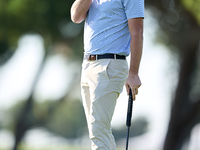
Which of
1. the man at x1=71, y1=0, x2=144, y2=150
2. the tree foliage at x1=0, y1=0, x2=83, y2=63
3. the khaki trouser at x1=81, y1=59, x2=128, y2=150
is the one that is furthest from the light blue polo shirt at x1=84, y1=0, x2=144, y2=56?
the tree foliage at x1=0, y1=0, x2=83, y2=63

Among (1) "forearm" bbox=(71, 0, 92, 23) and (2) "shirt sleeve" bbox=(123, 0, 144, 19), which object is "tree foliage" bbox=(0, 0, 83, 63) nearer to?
(1) "forearm" bbox=(71, 0, 92, 23)

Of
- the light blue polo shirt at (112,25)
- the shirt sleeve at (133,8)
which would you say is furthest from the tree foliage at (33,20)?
the shirt sleeve at (133,8)

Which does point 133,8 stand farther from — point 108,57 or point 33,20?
point 33,20

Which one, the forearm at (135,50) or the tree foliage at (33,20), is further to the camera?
the tree foliage at (33,20)

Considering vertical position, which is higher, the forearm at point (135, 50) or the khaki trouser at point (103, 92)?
the forearm at point (135, 50)

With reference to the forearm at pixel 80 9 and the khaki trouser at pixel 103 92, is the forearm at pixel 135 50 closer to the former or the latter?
the khaki trouser at pixel 103 92

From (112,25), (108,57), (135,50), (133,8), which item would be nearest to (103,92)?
(108,57)

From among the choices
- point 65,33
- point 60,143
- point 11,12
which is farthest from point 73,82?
point 60,143

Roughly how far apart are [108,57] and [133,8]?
0.43m

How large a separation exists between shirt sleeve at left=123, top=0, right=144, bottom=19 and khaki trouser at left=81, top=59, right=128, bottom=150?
0.37m

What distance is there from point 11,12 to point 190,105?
18.8ft

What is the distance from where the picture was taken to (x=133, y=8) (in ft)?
12.5

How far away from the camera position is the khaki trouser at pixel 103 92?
12.5 feet

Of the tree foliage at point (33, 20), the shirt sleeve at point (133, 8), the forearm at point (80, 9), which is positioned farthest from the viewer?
the tree foliage at point (33, 20)
